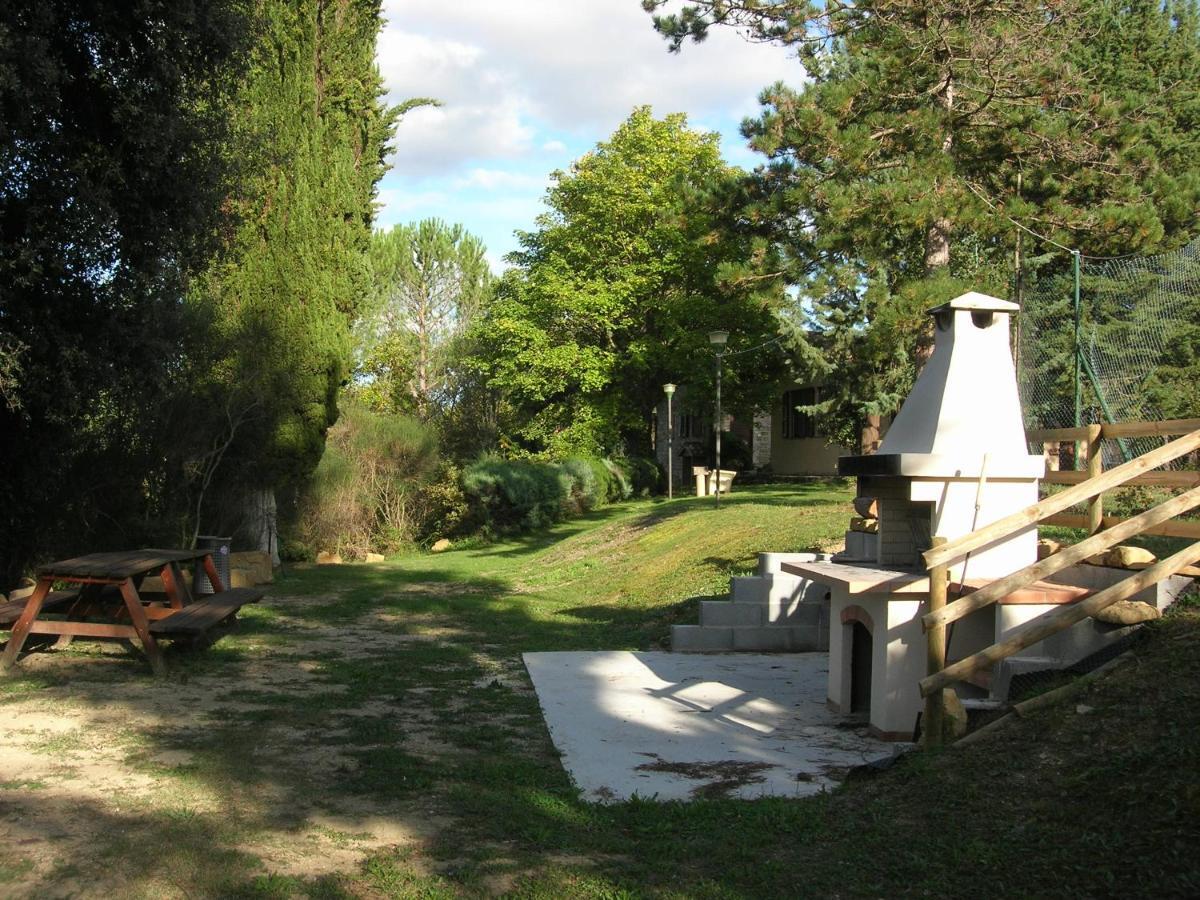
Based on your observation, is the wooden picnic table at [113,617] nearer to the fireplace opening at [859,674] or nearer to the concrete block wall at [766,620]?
the concrete block wall at [766,620]

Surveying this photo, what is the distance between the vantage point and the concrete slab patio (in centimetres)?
585

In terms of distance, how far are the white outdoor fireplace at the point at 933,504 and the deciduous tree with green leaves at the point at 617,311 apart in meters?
25.1

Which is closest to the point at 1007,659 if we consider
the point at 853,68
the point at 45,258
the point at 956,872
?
the point at 956,872

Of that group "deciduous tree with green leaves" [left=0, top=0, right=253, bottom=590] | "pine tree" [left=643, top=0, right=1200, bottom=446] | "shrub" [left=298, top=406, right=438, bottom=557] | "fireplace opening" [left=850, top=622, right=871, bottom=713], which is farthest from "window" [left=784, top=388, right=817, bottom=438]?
"fireplace opening" [left=850, top=622, right=871, bottom=713]

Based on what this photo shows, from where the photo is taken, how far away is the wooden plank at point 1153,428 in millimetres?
6359

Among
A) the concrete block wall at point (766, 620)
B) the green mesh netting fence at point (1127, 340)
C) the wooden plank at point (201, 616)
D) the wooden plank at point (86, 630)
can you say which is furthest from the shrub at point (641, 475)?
the wooden plank at point (86, 630)

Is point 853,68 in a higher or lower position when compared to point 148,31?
higher

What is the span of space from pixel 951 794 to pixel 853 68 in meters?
13.5

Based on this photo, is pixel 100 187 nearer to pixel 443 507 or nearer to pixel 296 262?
pixel 296 262

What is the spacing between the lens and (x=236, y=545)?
1831 cm

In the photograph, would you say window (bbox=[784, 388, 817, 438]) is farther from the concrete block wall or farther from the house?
the concrete block wall

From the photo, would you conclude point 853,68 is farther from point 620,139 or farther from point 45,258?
point 620,139

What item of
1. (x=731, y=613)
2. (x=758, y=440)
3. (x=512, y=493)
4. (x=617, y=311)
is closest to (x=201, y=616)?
(x=731, y=613)

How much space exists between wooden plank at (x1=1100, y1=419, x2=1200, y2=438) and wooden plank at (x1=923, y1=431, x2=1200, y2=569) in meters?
0.45
